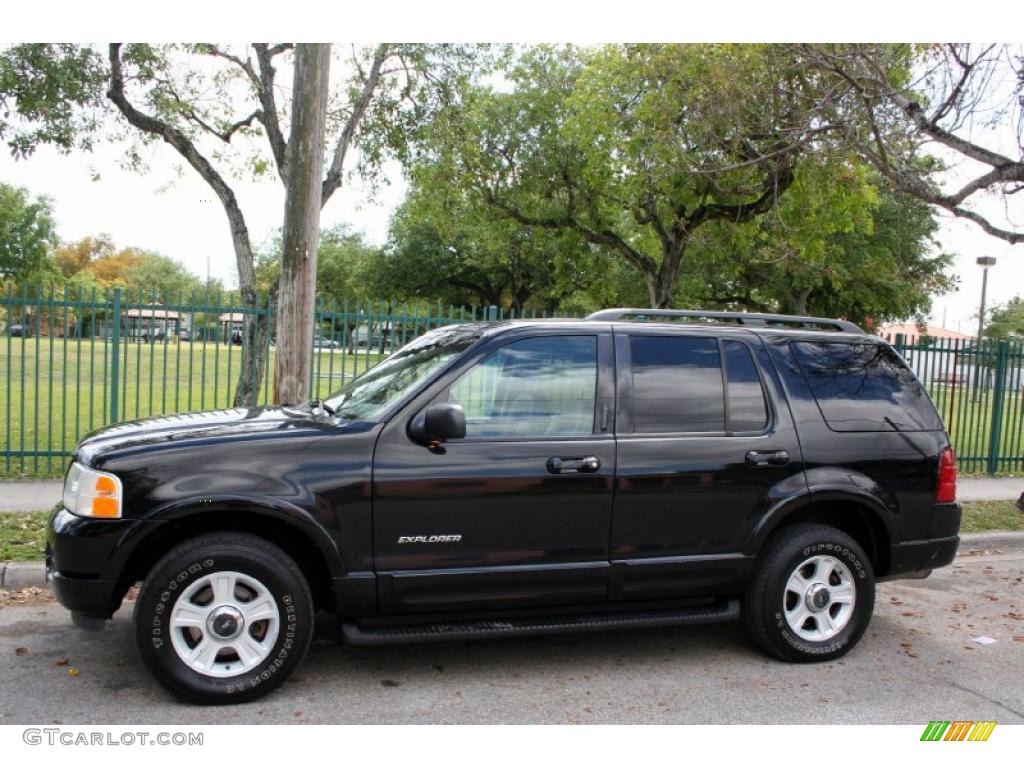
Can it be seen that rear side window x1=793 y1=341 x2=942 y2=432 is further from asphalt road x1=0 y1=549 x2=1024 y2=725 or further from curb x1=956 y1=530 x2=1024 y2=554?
curb x1=956 y1=530 x2=1024 y2=554

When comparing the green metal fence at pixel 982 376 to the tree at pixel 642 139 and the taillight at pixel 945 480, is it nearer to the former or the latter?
the tree at pixel 642 139

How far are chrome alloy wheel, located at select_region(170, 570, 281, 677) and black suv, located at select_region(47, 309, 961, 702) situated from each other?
1 centimetres

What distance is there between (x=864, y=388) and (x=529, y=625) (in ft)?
8.19

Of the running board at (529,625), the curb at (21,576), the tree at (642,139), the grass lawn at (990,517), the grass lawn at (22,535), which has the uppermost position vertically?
the tree at (642,139)

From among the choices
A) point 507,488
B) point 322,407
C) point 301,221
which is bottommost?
point 507,488

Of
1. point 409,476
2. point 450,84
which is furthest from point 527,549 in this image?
point 450,84

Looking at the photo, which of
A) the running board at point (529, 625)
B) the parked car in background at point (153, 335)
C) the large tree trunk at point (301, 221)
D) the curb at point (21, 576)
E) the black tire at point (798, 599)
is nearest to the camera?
the running board at point (529, 625)

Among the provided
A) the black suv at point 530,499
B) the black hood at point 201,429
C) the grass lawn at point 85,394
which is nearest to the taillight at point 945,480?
the black suv at point 530,499

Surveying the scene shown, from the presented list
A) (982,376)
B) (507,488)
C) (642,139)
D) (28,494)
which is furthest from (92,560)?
(642,139)

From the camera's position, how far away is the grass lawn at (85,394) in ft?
31.0

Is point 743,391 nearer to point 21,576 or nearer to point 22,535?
point 21,576

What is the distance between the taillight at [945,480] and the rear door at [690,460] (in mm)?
1004

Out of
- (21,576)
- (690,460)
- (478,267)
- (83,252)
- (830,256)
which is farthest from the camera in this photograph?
(83,252)

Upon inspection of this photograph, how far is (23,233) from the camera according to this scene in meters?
49.3
